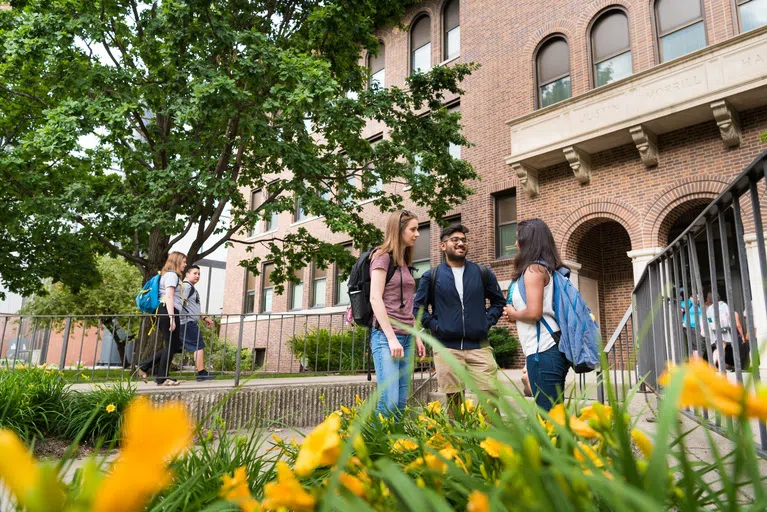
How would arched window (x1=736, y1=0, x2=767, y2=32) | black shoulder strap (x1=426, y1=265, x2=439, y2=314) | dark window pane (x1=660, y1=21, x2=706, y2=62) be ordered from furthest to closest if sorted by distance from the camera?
dark window pane (x1=660, y1=21, x2=706, y2=62), arched window (x1=736, y1=0, x2=767, y2=32), black shoulder strap (x1=426, y1=265, x2=439, y2=314)

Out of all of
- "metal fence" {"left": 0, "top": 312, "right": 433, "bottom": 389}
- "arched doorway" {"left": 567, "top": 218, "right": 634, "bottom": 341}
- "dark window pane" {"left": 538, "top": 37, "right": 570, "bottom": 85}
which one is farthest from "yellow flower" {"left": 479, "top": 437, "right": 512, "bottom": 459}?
"dark window pane" {"left": 538, "top": 37, "right": 570, "bottom": 85}

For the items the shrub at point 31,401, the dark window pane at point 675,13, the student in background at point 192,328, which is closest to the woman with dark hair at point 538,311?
the shrub at point 31,401

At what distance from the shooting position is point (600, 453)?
3.39ft

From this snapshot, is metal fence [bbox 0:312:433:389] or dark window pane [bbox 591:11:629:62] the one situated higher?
dark window pane [bbox 591:11:629:62]

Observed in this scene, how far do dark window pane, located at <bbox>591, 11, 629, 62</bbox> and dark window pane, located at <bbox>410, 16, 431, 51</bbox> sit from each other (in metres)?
6.76

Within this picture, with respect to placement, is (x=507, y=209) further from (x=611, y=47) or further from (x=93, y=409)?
(x=93, y=409)

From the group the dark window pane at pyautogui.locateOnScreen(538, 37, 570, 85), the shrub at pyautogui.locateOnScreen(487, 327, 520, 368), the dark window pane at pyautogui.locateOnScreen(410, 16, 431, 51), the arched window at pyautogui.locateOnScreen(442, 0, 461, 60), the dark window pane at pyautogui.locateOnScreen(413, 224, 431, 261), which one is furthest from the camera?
the dark window pane at pyautogui.locateOnScreen(410, 16, 431, 51)

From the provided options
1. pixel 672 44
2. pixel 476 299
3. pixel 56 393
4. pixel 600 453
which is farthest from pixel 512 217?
pixel 600 453

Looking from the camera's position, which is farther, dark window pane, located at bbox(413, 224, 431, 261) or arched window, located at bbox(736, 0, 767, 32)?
dark window pane, located at bbox(413, 224, 431, 261)

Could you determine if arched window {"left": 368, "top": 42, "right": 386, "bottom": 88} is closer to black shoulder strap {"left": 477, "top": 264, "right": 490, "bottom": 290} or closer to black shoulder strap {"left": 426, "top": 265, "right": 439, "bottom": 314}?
black shoulder strap {"left": 477, "top": 264, "right": 490, "bottom": 290}

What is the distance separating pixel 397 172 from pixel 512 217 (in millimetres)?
4746

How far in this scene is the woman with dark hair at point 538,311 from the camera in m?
3.55

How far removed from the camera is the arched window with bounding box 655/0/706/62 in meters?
12.5

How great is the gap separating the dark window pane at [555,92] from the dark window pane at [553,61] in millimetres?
163
